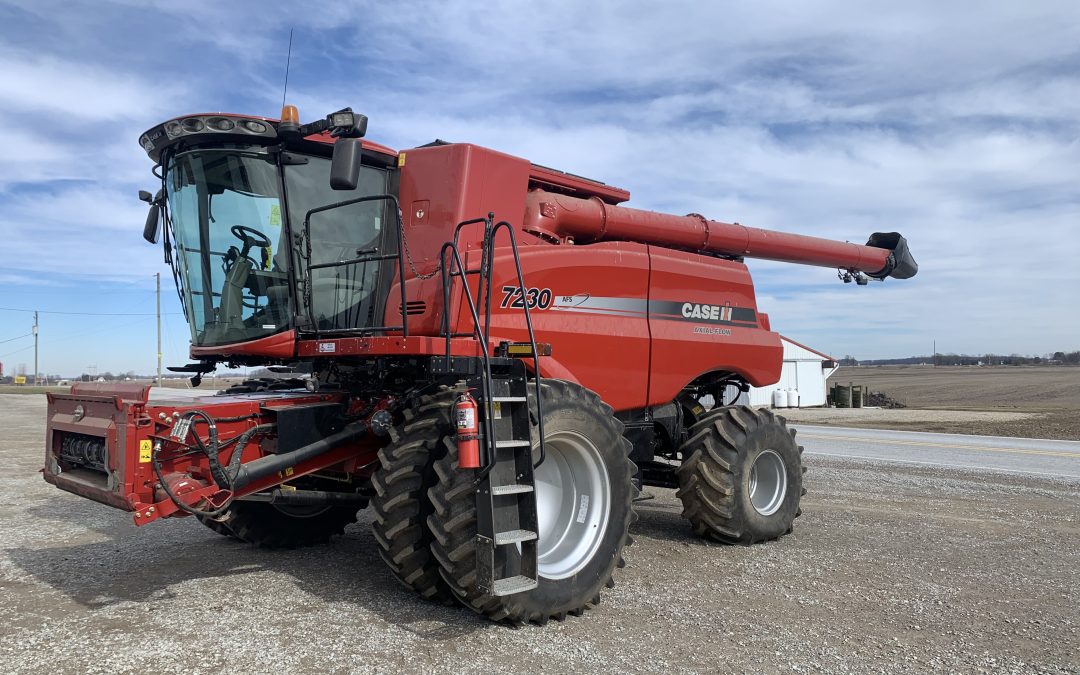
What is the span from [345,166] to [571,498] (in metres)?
2.57

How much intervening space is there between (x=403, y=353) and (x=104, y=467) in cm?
183

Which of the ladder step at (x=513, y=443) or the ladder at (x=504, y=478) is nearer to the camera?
the ladder at (x=504, y=478)

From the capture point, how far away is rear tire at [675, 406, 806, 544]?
6633 mm

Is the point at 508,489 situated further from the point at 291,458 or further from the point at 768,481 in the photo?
the point at 768,481

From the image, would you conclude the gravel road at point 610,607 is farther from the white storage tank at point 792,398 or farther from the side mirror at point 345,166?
the white storage tank at point 792,398

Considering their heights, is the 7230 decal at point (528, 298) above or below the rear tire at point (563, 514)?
above

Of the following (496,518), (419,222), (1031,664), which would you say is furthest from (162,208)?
(1031,664)

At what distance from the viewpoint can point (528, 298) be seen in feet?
19.0

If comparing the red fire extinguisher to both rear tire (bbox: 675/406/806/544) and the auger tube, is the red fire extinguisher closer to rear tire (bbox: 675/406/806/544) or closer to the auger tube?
the auger tube

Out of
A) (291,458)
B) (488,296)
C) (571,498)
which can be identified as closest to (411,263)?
(488,296)

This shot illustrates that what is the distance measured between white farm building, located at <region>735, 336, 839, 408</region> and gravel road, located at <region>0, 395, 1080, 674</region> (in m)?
28.9

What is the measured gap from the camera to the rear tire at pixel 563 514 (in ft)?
14.2

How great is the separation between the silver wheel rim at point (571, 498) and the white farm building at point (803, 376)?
1244 inches

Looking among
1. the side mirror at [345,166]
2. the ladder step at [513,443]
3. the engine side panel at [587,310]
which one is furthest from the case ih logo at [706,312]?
the side mirror at [345,166]
